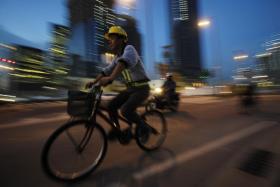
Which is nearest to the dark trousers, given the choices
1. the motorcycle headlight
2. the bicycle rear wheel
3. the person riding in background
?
the bicycle rear wheel

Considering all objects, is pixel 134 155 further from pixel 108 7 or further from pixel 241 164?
pixel 108 7

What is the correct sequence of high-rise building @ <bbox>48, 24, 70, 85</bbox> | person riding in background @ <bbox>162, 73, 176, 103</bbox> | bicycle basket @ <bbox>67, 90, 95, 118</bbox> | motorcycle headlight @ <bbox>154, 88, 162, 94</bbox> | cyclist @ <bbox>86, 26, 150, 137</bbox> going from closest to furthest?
bicycle basket @ <bbox>67, 90, 95, 118</bbox> < cyclist @ <bbox>86, 26, 150, 137</bbox> < person riding in background @ <bbox>162, 73, 176, 103</bbox> < motorcycle headlight @ <bbox>154, 88, 162, 94</bbox> < high-rise building @ <bbox>48, 24, 70, 85</bbox>

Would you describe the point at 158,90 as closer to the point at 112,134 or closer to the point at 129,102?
the point at 129,102

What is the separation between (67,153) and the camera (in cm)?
369

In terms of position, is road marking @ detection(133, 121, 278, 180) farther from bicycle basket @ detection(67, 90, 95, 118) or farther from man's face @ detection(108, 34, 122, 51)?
man's face @ detection(108, 34, 122, 51)

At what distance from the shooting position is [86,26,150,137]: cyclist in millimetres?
4262

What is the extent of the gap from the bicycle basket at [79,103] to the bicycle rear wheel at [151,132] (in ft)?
4.09

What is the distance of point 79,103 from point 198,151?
2447mm

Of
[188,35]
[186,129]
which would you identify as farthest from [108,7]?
[186,129]

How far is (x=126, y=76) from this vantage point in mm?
4578

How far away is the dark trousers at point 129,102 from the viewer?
440 centimetres

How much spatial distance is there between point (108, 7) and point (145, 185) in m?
78.0

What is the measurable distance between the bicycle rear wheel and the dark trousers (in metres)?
0.33

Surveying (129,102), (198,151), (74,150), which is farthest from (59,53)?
(74,150)
